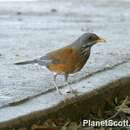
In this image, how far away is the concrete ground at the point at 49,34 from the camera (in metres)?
7.16

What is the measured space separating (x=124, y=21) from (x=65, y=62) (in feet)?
23.6

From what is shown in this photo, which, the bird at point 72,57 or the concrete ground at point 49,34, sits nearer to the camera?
the bird at point 72,57

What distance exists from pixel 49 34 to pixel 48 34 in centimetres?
2

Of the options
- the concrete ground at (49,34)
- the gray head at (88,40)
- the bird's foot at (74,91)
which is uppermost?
the gray head at (88,40)

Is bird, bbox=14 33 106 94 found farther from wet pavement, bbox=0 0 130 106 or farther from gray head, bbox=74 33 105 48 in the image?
wet pavement, bbox=0 0 130 106

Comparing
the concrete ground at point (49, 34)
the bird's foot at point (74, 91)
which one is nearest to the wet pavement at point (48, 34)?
the concrete ground at point (49, 34)

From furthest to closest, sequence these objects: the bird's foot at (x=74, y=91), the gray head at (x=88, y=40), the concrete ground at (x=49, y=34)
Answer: the concrete ground at (x=49, y=34) < the gray head at (x=88, y=40) < the bird's foot at (x=74, y=91)

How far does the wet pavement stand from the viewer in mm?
7180

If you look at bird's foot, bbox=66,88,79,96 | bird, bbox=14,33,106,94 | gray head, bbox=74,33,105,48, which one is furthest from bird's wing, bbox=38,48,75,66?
bird's foot, bbox=66,88,79,96

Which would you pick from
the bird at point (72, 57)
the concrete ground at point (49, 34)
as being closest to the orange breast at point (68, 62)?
the bird at point (72, 57)

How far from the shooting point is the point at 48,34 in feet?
37.5

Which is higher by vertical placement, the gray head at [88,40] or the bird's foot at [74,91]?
the gray head at [88,40]

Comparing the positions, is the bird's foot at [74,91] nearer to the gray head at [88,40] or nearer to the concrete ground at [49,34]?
the concrete ground at [49,34]

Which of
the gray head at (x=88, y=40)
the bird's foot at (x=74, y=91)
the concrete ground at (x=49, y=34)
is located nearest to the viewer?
the bird's foot at (x=74, y=91)
